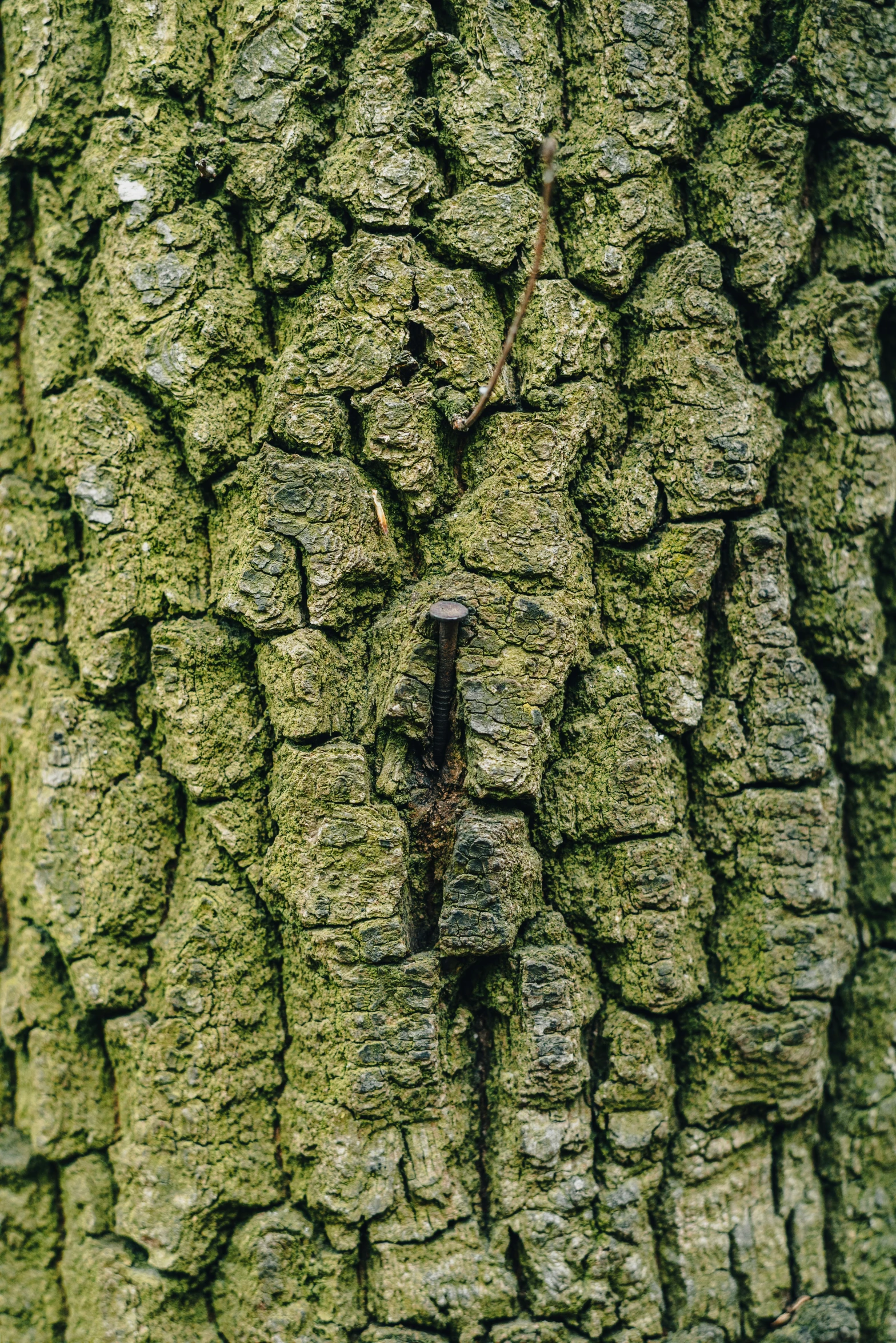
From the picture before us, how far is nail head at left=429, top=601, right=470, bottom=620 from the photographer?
5.49ft

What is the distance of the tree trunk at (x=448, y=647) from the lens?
5.80ft

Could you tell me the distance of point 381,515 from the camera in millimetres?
1801

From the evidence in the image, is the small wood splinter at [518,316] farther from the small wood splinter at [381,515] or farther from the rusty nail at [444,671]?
the rusty nail at [444,671]

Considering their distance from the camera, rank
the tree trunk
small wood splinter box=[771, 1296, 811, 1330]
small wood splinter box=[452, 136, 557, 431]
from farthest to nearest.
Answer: small wood splinter box=[771, 1296, 811, 1330], the tree trunk, small wood splinter box=[452, 136, 557, 431]

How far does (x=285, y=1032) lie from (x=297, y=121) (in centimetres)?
169

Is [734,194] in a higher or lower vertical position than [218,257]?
higher

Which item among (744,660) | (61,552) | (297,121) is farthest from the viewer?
(61,552)

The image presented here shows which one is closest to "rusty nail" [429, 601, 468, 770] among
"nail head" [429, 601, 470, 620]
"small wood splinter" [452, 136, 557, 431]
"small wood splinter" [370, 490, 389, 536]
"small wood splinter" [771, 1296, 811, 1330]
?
"nail head" [429, 601, 470, 620]

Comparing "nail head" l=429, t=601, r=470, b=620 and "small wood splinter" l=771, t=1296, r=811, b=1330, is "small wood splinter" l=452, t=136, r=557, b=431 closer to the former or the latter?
"nail head" l=429, t=601, r=470, b=620

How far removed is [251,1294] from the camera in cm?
183

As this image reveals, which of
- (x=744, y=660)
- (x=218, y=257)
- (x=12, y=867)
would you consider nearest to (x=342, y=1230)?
(x=12, y=867)

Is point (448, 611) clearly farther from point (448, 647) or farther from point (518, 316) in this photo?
point (518, 316)

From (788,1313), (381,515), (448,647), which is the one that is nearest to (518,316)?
(381,515)

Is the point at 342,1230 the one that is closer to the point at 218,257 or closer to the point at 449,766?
the point at 449,766
